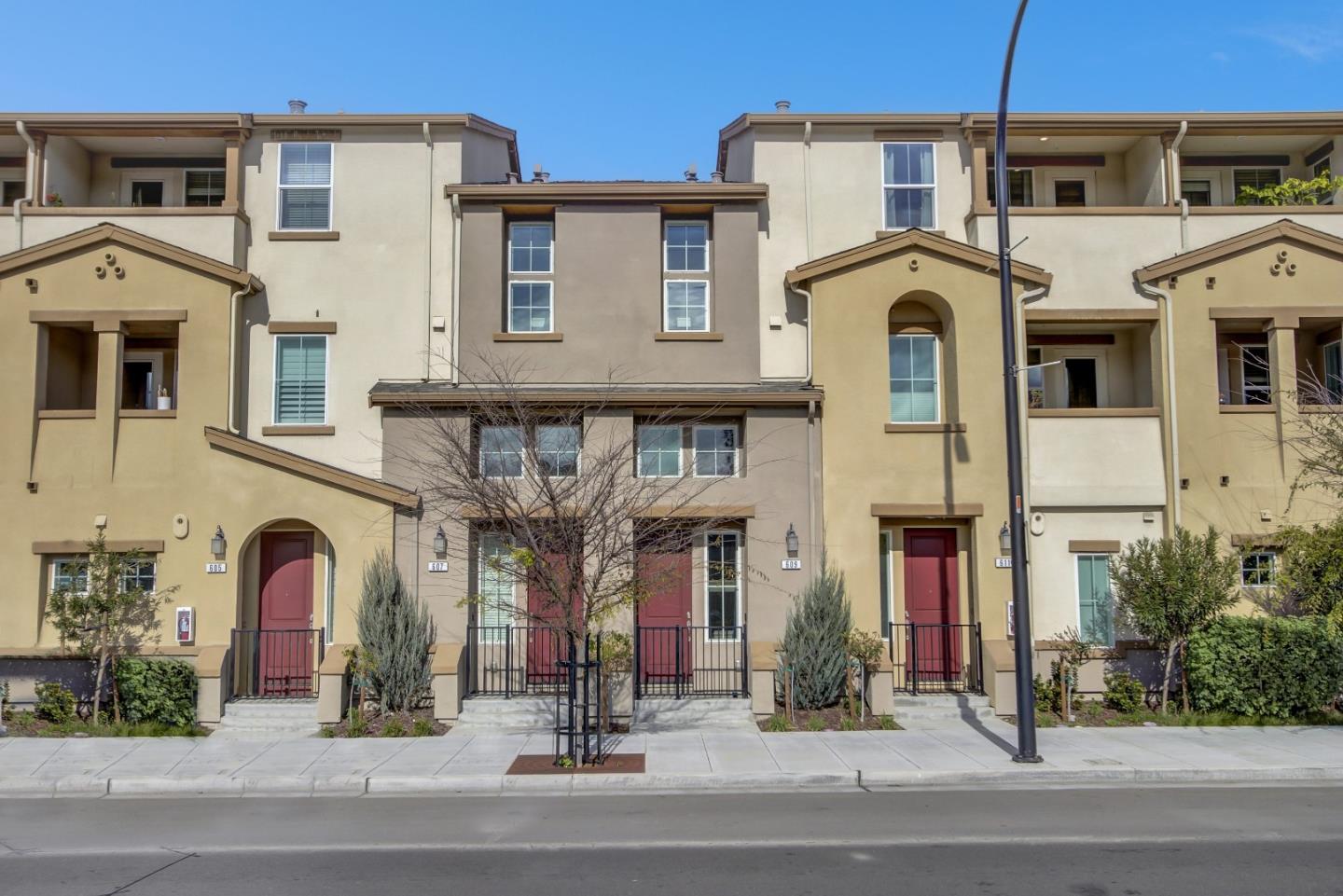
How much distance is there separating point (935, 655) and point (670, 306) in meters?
7.13

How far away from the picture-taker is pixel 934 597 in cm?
1734

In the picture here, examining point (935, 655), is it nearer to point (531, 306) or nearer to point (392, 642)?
point (392, 642)

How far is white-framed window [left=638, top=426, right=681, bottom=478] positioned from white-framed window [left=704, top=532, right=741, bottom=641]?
1.28m

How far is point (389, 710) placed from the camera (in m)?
15.7

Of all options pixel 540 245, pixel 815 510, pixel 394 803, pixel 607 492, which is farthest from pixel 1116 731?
pixel 540 245

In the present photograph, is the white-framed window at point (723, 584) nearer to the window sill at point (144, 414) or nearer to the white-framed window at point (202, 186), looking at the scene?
the window sill at point (144, 414)

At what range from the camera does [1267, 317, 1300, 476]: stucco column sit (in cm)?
1717

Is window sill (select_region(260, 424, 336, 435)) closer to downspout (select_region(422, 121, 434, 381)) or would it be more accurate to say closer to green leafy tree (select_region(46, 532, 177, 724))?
downspout (select_region(422, 121, 434, 381))

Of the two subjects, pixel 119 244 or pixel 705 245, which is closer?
pixel 119 244

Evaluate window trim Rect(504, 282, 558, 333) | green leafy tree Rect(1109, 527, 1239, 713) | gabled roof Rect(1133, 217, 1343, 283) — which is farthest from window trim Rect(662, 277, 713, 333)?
green leafy tree Rect(1109, 527, 1239, 713)

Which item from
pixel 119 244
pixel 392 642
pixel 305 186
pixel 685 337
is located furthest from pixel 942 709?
pixel 119 244

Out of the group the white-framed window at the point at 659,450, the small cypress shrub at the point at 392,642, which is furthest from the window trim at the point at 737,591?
the small cypress shrub at the point at 392,642

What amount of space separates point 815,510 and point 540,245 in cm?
641

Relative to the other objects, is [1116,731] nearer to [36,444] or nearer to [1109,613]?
[1109,613]
